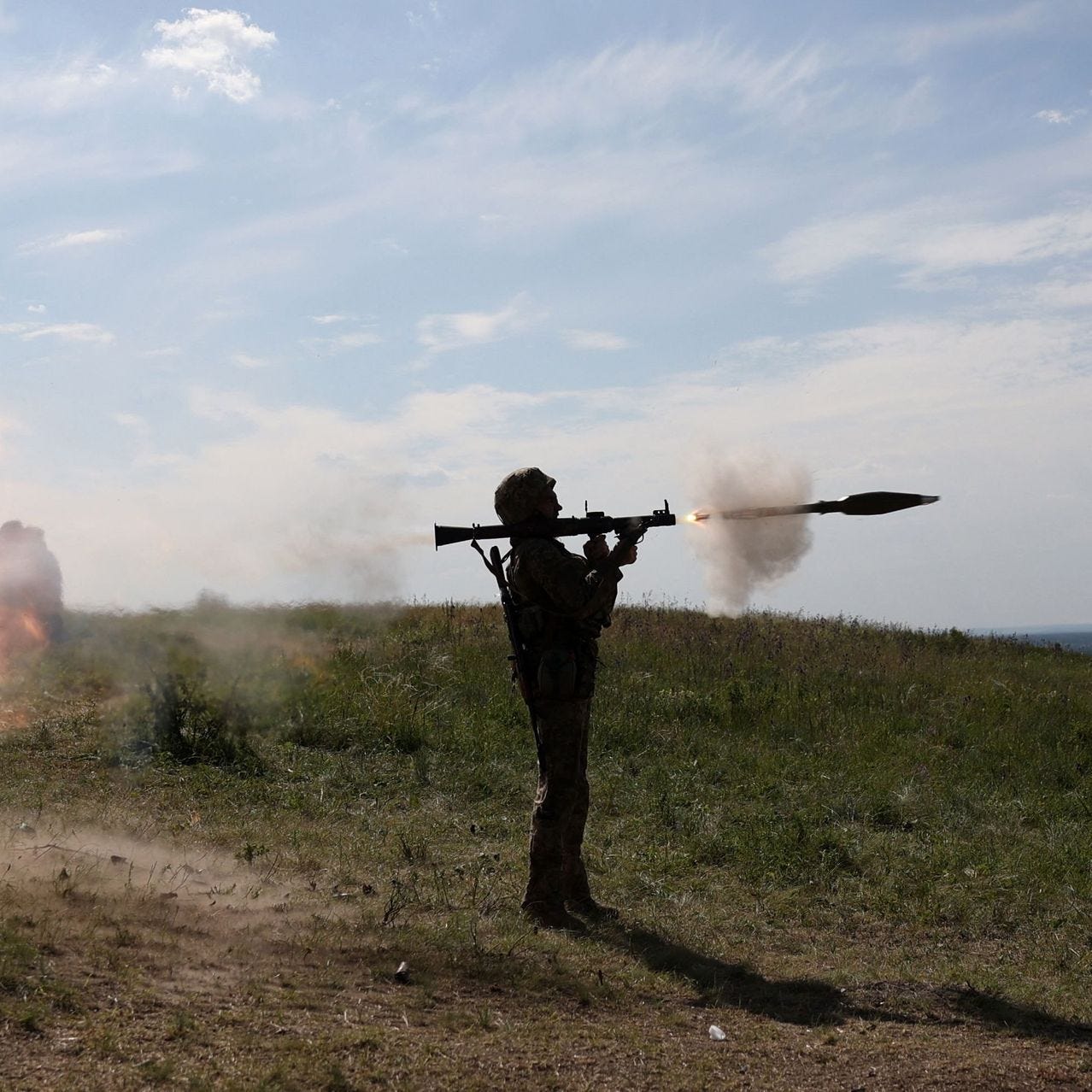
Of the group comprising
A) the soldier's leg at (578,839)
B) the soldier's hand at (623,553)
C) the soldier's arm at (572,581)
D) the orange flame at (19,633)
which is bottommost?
the soldier's leg at (578,839)

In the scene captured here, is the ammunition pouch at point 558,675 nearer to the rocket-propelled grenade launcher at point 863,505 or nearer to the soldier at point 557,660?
the soldier at point 557,660

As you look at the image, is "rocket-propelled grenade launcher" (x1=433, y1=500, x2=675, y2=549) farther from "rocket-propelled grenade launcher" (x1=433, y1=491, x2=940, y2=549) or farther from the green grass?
the green grass

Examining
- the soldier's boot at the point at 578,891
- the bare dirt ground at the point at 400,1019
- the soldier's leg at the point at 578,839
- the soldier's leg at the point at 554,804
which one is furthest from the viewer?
the soldier's boot at the point at 578,891

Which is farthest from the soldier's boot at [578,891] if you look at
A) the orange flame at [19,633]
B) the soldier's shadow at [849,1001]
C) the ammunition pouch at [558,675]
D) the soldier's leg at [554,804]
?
the orange flame at [19,633]

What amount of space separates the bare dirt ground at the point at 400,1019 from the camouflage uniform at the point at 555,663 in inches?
20.4

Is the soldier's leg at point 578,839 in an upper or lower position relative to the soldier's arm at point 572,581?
lower

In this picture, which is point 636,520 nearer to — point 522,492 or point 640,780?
point 522,492

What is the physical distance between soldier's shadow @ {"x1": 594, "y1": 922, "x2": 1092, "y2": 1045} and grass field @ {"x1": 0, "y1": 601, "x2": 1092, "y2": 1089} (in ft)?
0.09

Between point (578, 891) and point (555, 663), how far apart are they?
61.7 inches

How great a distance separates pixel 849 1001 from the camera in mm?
6152

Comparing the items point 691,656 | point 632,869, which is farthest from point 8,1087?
point 691,656

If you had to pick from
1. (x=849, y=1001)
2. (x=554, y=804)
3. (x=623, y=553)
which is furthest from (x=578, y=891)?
(x=623, y=553)

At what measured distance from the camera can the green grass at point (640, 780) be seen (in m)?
7.55

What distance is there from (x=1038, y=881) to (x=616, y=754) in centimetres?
462
